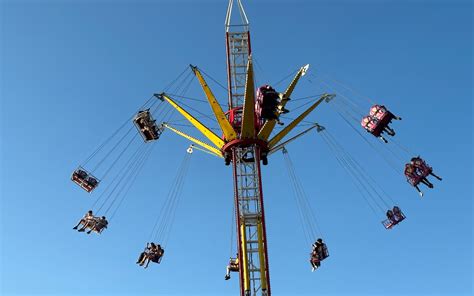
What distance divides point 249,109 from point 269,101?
695 cm

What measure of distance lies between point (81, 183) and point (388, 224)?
26.4 meters

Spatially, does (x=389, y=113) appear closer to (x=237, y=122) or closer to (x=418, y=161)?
(x=418, y=161)

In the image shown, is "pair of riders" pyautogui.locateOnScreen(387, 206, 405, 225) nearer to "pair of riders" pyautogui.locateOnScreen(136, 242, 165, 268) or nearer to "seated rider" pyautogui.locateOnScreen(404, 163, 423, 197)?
"seated rider" pyautogui.locateOnScreen(404, 163, 423, 197)

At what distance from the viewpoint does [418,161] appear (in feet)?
161

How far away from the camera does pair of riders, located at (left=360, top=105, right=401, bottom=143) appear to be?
48125 mm

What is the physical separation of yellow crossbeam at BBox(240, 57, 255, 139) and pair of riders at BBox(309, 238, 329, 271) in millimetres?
10834

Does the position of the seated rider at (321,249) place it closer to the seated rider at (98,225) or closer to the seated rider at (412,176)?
the seated rider at (412,176)

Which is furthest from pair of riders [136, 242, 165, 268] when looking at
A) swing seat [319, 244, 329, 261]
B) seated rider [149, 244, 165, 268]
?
swing seat [319, 244, 329, 261]

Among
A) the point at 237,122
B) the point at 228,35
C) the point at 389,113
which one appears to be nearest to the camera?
the point at 389,113

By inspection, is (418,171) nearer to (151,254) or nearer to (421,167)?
(421,167)

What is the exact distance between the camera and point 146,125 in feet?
175

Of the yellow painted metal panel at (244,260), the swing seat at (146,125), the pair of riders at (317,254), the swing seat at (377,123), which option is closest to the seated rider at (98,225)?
the swing seat at (146,125)

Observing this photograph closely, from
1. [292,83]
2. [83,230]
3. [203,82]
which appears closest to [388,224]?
[292,83]

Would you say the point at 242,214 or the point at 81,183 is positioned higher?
the point at 81,183
